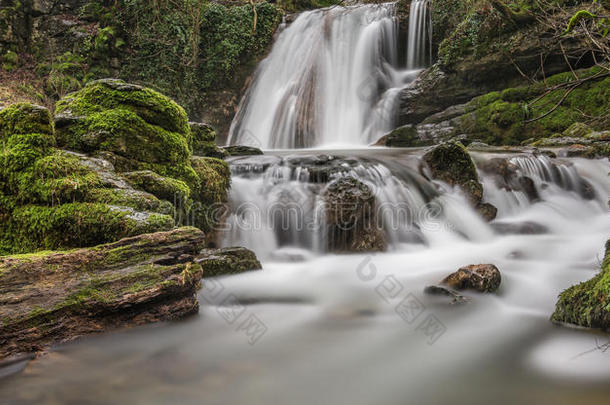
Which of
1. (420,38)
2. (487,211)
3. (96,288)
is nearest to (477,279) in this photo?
(487,211)

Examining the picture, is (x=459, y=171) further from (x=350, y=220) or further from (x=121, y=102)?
(x=121, y=102)

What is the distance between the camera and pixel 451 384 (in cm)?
257

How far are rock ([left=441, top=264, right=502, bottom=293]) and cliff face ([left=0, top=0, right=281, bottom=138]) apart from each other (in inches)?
536

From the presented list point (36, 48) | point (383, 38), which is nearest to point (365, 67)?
point (383, 38)

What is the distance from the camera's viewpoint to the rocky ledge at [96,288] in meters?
2.51

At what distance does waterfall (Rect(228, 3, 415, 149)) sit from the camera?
1295 cm

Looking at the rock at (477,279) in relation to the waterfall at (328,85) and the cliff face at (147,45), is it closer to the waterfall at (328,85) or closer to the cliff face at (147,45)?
the waterfall at (328,85)

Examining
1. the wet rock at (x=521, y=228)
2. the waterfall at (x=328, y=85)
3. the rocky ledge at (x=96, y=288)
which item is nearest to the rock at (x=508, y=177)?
the wet rock at (x=521, y=228)

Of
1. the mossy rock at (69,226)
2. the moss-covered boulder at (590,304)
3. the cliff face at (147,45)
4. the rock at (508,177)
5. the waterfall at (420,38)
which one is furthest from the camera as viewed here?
the cliff face at (147,45)

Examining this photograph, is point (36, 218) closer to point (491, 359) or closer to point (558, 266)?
point (491, 359)

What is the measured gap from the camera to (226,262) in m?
4.52

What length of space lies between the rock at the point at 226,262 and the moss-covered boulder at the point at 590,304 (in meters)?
3.40

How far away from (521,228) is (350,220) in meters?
3.26

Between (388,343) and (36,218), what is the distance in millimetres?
3352
